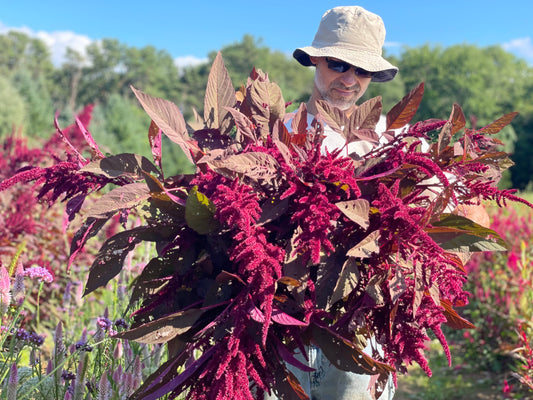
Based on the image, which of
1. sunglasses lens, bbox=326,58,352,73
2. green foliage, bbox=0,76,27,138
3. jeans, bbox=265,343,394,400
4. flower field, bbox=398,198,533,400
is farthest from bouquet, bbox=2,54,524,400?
green foliage, bbox=0,76,27,138

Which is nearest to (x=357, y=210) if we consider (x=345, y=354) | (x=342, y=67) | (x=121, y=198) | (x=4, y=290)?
(x=345, y=354)

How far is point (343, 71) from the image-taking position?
6.68ft

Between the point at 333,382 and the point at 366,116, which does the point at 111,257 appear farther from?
the point at 333,382

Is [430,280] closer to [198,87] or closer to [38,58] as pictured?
[198,87]

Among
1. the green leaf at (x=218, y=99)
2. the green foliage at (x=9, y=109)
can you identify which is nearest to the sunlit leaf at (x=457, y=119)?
the green leaf at (x=218, y=99)

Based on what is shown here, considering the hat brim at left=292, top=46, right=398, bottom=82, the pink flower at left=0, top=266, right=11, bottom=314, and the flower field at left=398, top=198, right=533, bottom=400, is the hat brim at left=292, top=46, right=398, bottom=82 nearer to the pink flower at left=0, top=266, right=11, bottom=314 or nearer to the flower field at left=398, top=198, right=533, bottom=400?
the pink flower at left=0, top=266, right=11, bottom=314

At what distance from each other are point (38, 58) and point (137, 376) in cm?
9512

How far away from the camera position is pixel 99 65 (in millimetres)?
79188

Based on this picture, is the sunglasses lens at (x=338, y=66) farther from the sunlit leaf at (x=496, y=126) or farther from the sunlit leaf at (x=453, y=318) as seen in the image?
the sunlit leaf at (x=453, y=318)

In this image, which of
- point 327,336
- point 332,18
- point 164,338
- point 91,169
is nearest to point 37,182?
point 91,169

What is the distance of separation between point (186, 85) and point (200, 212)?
261 feet

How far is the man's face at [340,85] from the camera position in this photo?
80.9 inches

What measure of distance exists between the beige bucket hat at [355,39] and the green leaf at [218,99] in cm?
82

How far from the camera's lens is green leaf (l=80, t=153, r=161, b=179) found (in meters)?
1.07
